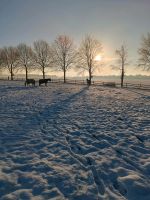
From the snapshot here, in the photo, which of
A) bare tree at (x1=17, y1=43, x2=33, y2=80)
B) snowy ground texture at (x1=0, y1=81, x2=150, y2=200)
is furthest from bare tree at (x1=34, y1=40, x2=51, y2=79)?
snowy ground texture at (x1=0, y1=81, x2=150, y2=200)

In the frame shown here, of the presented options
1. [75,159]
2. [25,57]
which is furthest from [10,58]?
[75,159]

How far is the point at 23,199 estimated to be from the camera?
4.46 meters

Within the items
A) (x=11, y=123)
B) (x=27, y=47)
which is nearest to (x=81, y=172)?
(x=11, y=123)

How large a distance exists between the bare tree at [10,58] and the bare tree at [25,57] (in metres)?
2.19

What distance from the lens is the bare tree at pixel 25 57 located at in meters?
61.4

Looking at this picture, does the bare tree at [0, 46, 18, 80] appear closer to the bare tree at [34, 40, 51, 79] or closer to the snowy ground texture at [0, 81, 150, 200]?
the bare tree at [34, 40, 51, 79]

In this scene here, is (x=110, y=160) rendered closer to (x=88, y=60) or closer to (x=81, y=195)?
(x=81, y=195)

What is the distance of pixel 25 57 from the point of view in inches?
2477

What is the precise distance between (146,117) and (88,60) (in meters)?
39.1

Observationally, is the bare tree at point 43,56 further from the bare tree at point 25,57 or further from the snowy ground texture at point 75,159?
the snowy ground texture at point 75,159

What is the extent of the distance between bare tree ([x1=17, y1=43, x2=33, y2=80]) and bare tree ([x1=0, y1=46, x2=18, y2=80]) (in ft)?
7.18

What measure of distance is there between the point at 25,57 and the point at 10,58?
741 centimetres

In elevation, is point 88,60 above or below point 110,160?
above

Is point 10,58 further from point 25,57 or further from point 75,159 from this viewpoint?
point 75,159
